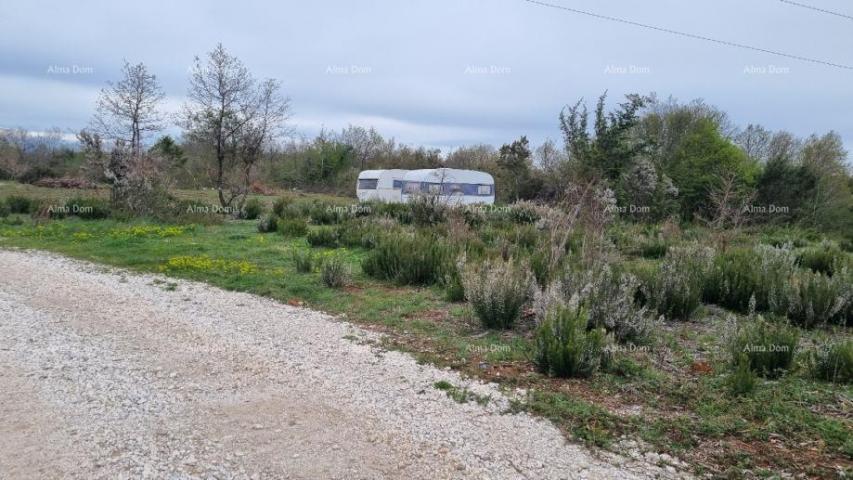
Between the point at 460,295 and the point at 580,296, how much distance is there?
5.94 ft

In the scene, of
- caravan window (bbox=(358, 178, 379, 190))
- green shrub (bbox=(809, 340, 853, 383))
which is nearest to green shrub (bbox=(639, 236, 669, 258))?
green shrub (bbox=(809, 340, 853, 383))

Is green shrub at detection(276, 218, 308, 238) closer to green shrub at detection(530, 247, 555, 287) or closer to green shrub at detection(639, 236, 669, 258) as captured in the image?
green shrub at detection(530, 247, 555, 287)

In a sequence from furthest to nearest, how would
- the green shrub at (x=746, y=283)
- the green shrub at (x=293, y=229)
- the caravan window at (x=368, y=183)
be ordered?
the caravan window at (x=368, y=183) → the green shrub at (x=293, y=229) → the green shrub at (x=746, y=283)

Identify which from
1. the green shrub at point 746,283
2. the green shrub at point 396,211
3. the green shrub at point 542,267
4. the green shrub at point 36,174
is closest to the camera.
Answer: the green shrub at point 746,283

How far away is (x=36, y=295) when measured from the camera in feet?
22.2

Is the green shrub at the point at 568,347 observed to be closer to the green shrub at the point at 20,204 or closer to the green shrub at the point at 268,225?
the green shrub at the point at 268,225

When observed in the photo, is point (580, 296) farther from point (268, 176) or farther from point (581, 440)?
point (268, 176)

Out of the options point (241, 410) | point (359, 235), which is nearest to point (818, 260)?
point (359, 235)

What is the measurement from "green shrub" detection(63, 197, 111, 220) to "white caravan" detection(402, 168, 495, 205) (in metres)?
11.6

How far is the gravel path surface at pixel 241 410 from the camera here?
3.00m

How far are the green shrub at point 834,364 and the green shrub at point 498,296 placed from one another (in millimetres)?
2501

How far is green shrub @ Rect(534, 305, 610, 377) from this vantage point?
172 inches

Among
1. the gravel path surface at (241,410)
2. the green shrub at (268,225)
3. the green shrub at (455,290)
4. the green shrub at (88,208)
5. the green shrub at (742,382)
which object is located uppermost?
the green shrub at (88,208)

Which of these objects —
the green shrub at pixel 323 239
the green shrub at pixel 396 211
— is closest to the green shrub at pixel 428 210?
the green shrub at pixel 396 211
